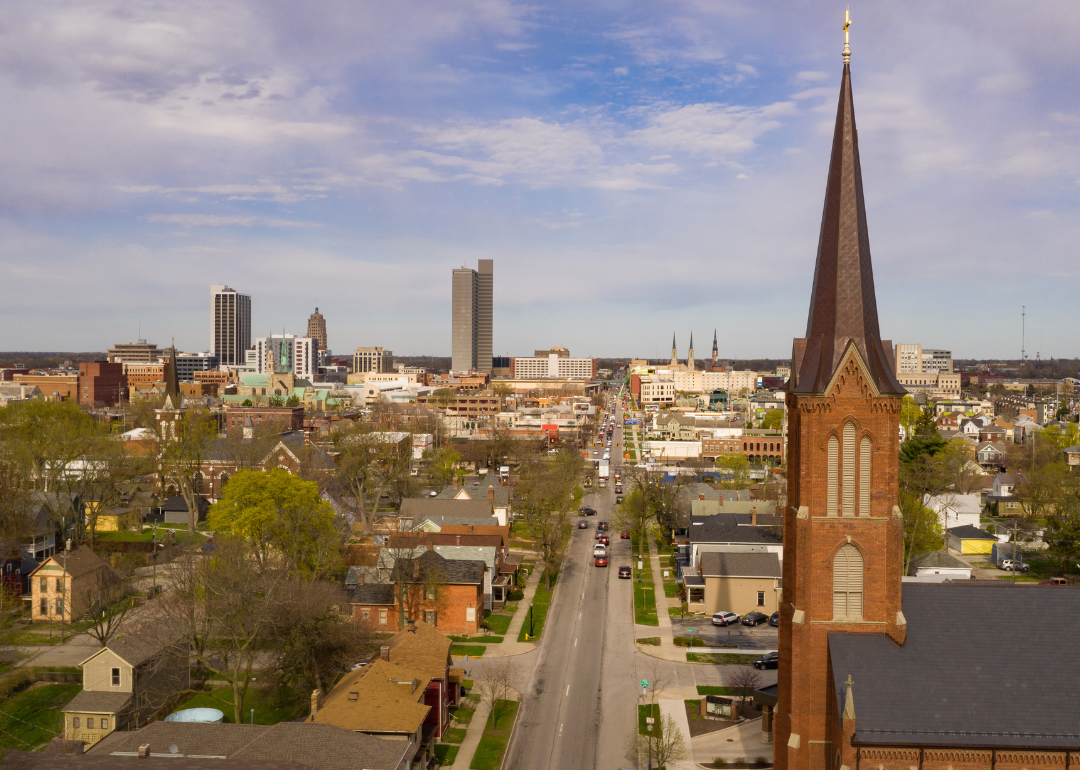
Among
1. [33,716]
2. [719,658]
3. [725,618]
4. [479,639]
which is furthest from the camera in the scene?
[725,618]

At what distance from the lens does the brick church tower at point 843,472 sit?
26.5 metres

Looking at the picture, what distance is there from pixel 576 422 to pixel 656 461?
4468 cm

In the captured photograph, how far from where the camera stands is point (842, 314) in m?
26.7

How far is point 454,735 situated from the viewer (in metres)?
37.9

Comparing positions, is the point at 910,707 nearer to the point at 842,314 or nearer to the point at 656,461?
the point at 842,314

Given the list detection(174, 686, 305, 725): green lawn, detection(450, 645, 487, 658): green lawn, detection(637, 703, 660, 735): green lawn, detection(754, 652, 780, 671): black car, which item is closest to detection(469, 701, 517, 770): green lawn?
detection(637, 703, 660, 735): green lawn

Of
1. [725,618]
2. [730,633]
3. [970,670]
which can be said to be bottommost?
[730,633]

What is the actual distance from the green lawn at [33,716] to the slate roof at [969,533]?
73.0m

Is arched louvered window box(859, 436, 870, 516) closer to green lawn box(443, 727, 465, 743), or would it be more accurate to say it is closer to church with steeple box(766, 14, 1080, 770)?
church with steeple box(766, 14, 1080, 770)

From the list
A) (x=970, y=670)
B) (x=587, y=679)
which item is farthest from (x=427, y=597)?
(x=970, y=670)

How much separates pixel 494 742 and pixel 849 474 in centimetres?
1991

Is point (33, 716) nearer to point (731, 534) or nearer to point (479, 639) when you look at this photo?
point (479, 639)

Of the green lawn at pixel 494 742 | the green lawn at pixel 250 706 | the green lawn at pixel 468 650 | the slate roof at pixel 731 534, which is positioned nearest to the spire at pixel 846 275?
the green lawn at pixel 494 742

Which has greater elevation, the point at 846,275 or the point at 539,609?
the point at 846,275
